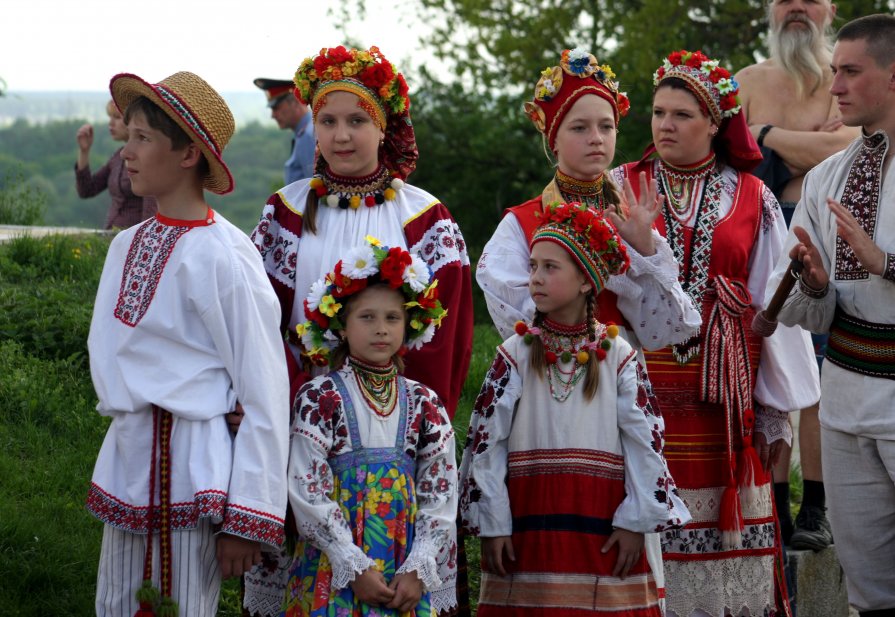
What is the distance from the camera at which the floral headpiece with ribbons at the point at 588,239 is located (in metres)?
4.33

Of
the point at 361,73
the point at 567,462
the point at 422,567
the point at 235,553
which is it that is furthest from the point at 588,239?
the point at 235,553

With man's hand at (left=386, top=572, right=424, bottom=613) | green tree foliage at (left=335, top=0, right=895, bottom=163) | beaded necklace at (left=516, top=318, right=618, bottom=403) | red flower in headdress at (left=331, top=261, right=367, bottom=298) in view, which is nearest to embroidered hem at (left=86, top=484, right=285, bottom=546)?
man's hand at (left=386, top=572, right=424, bottom=613)

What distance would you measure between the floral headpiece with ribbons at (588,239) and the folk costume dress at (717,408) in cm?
69

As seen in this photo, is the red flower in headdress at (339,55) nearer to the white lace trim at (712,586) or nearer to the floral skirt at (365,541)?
the floral skirt at (365,541)

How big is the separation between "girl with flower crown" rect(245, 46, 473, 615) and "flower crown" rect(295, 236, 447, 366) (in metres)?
0.26

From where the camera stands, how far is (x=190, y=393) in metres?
3.68

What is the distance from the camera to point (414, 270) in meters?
4.06

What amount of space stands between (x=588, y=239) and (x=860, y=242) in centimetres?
93

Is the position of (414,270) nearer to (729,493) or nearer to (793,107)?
(729,493)

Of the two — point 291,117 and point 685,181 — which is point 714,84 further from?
point 291,117

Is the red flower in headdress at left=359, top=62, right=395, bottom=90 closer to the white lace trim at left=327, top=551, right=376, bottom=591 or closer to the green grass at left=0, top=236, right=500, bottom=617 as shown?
the white lace trim at left=327, top=551, right=376, bottom=591

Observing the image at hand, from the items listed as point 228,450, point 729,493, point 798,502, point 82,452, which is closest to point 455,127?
point 798,502

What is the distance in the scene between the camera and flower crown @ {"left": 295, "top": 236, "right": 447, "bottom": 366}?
13.1 feet

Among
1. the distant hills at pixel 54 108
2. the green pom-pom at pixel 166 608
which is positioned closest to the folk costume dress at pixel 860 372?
the green pom-pom at pixel 166 608
